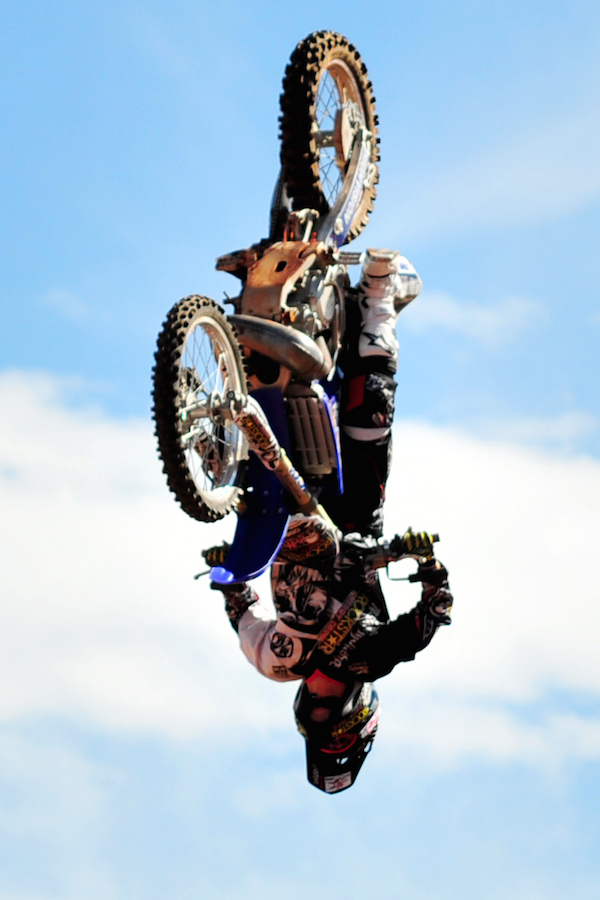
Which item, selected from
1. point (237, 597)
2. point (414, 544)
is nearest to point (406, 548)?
point (414, 544)

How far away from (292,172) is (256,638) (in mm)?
3847

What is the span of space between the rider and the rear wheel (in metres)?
0.87

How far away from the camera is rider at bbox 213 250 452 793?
1722cm

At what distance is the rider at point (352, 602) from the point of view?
56.5ft

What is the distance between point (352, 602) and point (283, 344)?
2.29m

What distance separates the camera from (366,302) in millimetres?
17656

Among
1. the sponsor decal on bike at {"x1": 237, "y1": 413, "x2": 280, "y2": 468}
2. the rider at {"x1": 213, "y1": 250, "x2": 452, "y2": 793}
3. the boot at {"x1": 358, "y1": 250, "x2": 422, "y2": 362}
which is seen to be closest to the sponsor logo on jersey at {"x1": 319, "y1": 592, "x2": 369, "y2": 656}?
the rider at {"x1": 213, "y1": 250, "x2": 452, "y2": 793}

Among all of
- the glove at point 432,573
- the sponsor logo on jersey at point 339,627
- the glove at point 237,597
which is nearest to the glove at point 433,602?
the glove at point 432,573

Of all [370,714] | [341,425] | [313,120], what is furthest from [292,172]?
[370,714]

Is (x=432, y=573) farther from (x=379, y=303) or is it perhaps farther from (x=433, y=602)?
(x=379, y=303)

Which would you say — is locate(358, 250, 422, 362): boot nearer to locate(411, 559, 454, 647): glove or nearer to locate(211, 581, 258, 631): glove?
locate(411, 559, 454, 647): glove

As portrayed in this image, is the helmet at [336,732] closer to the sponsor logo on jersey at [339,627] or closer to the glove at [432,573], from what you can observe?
the sponsor logo on jersey at [339,627]

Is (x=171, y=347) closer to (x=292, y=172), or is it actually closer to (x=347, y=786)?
(x=292, y=172)

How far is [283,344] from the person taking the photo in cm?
1645
